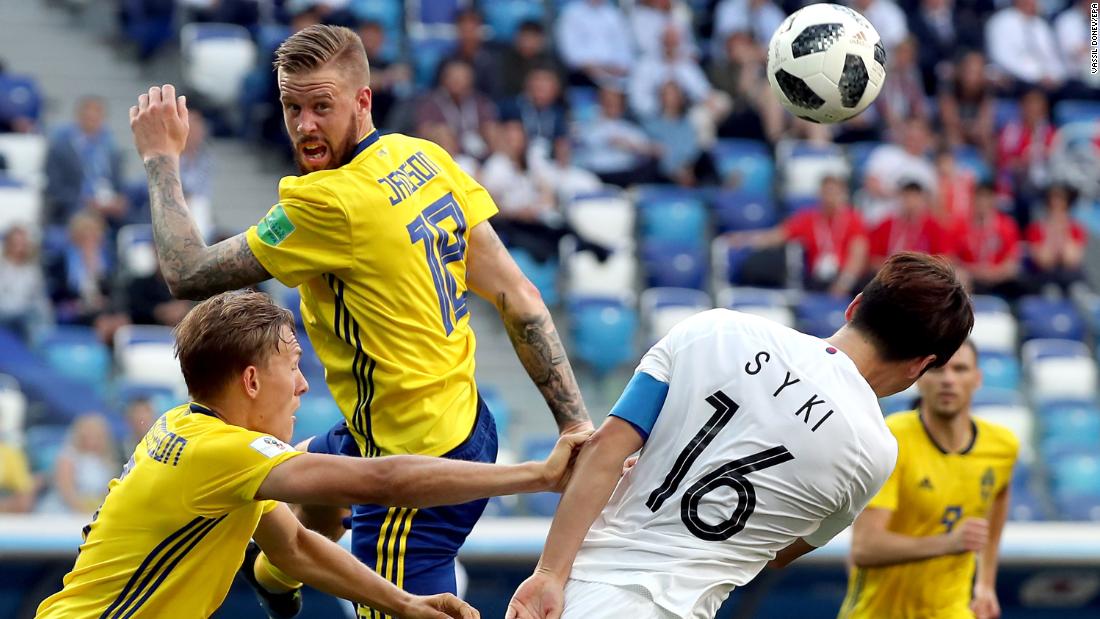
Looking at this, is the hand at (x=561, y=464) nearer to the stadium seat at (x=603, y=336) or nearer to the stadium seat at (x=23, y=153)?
the stadium seat at (x=603, y=336)

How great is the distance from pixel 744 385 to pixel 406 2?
11761 mm

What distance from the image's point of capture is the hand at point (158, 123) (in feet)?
16.8

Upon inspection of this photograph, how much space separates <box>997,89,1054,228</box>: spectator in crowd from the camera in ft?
51.1

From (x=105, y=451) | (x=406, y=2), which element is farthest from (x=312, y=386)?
(x=406, y=2)

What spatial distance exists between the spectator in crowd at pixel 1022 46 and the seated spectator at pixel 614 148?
4.92 metres

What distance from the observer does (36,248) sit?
37.6 feet

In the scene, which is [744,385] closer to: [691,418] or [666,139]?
[691,418]

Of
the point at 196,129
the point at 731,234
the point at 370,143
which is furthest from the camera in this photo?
the point at 731,234

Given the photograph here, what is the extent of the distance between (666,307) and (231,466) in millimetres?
8514

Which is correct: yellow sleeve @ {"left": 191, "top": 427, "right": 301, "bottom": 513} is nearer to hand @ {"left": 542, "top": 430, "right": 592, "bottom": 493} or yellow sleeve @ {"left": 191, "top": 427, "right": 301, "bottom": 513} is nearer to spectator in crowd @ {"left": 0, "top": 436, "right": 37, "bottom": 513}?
hand @ {"left": 542, "top": 430, "right": 592, "bottom": 493}

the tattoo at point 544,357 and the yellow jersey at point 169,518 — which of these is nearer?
the yellow jersey at point 169,518

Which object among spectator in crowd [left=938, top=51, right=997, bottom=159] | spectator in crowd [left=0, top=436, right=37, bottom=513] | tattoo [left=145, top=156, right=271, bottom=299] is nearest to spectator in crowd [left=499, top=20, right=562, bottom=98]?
spectator in crowd [left=938, top=51, right=997, bottom=159]

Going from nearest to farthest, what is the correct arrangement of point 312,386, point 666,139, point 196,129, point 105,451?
point 105,451
point 312,386
point 196,129
point 666,139

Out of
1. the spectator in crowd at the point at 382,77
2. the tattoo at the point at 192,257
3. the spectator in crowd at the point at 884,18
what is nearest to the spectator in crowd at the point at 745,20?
the spectator in crowd at the point at 884,18
